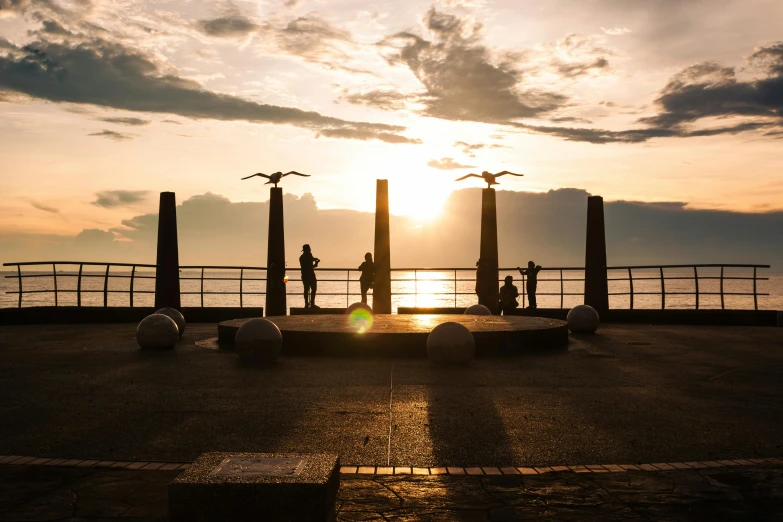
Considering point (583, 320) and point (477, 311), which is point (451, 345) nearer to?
point (583, 320)

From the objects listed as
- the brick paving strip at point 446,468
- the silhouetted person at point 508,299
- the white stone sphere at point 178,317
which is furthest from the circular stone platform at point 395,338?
the brick paving strip at point 446,468

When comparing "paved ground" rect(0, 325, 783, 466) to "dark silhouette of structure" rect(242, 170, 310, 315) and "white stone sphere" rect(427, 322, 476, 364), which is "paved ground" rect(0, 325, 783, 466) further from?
"dark silhouette of structure" rect(242, 170, 310, 315)

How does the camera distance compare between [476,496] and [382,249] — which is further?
[382,249]

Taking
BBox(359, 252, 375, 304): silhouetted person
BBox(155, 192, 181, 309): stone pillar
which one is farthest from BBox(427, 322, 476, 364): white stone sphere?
BBox(155, 192, 181, 309): stone pillar

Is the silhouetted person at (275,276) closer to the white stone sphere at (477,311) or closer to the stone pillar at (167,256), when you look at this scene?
the stone pillar at (167,256)

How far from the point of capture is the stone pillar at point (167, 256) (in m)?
24.4

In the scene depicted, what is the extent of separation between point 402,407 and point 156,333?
7.65 meters

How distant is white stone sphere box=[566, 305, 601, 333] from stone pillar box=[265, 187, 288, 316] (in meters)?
10.3

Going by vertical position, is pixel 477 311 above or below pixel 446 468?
above

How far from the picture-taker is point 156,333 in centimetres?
1502

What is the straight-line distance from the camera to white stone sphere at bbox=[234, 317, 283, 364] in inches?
518

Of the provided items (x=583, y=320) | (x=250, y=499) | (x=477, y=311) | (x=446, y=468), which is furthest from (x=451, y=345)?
(x=250, y=499)

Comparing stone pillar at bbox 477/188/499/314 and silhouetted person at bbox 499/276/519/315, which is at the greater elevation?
stone pillar at bbox 477/188/499/314

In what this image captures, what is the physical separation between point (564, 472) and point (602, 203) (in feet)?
66.5
